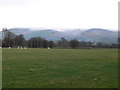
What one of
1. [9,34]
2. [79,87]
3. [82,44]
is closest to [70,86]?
[79,87]

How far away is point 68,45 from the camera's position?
169m

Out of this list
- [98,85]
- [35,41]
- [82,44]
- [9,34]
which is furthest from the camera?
[82,44]

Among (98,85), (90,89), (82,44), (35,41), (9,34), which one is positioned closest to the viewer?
(90,89)

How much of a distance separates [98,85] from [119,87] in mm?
962

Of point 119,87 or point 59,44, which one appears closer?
point 119,87

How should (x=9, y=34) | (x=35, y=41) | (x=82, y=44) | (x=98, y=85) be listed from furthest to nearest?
(x=82, y=44) → (x=35, y=41) → (x=9, y=34) → (x=98, y=85)

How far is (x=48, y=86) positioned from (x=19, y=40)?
144 metres

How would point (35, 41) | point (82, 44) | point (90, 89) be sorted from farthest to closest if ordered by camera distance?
point (82, 44), point (35, 41), point (90, 89)

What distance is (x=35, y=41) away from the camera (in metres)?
160

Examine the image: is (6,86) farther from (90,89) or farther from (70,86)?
(90,89)

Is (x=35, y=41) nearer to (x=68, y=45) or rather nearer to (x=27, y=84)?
(x=68, y=45)

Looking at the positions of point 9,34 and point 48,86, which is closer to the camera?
point 48,86

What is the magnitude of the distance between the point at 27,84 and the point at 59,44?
169471 mm

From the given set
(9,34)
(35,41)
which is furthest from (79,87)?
(35,41)
